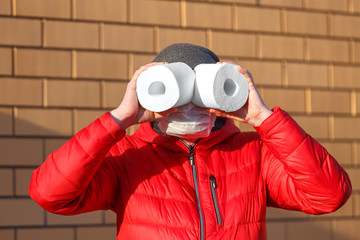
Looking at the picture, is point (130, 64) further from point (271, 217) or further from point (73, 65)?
point (271, 217)

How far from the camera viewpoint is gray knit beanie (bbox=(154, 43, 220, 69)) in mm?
1993

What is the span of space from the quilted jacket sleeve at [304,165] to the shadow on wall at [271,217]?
1.40 metres

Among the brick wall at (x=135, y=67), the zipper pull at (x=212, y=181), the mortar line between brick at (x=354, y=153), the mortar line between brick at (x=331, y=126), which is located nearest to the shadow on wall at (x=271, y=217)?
the brick wall at (x=135, y=67)

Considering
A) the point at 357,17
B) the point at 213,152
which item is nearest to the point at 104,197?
the point at 213,152

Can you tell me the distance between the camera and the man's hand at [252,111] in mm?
1948

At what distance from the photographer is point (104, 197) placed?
6.69 ft

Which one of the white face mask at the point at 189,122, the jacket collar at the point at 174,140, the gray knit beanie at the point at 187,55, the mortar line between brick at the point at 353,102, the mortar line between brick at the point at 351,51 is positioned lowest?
the jacket collar at the point at 174,140

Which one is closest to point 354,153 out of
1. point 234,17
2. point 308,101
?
point 308,101

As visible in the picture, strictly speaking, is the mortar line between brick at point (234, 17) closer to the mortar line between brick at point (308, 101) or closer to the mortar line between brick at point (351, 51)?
the mortar line between brick at point (308, 101)

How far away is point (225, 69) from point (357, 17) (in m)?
2.28

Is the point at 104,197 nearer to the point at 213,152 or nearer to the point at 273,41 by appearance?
the point at 213,152

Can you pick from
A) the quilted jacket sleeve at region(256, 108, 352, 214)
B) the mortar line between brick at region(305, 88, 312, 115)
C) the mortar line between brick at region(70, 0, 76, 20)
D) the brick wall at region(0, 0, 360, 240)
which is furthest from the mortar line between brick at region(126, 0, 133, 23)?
the quilted jacket sleeve at region(256, 108, 352, 214)

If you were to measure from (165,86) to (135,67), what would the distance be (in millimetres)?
1434

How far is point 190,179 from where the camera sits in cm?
204
